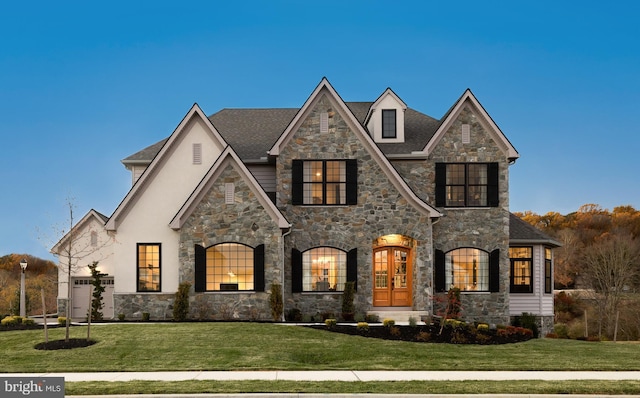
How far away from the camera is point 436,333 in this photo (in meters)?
18.5

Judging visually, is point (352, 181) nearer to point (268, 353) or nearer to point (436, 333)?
point (436, 333)

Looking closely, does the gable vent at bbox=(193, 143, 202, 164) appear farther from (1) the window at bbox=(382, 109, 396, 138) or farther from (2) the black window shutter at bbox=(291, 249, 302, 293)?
(1) the window at bbox=(382, 109, 396, 138)

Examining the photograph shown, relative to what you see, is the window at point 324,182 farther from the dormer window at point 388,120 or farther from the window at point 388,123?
the window at point 388,123

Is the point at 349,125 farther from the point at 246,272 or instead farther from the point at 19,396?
the point at 19,396

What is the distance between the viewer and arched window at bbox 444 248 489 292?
77.4 feet

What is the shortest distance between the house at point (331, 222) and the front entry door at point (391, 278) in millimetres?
42

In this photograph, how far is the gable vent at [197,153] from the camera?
74.7ft

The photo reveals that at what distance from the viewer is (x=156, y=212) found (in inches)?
875

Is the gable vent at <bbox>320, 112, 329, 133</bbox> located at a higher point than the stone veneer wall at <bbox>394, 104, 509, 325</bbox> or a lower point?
higher

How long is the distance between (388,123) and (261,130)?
234 inches

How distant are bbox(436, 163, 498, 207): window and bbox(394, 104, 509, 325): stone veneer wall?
22cm

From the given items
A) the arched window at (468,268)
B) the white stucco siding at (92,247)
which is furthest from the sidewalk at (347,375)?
the white stucco siding at (92,247)

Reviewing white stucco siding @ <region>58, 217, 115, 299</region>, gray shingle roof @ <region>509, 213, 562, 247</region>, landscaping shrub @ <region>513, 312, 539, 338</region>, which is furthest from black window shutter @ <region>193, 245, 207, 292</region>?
landscaping shrub @ <region>513, 312, 539, 338</region>

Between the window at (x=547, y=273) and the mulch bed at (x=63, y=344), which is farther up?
the window at (x=547, y=273)
